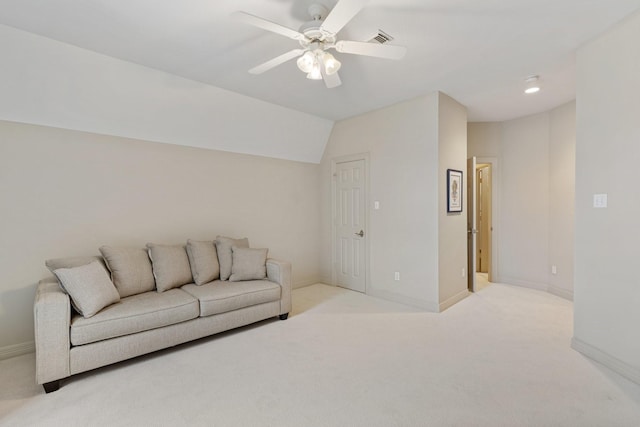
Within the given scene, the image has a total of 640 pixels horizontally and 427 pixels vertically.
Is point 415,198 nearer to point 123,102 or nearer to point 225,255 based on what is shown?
point 225,255

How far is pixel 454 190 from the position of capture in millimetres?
3926

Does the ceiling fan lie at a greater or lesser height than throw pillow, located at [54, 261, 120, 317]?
greater

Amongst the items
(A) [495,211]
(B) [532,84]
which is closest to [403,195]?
(B) [532,84]

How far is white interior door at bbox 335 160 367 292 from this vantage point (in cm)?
456

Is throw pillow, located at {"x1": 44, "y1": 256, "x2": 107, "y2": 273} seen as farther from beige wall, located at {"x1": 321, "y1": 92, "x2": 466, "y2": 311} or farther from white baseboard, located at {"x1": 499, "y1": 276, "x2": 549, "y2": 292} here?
white baseboard, located at {"x1": 499, "y1": 276, "x2": 549, "y2": 292}

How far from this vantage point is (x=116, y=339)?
7.86 ft

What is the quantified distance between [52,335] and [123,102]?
2227 mm

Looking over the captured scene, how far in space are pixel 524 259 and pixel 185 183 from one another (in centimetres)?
517

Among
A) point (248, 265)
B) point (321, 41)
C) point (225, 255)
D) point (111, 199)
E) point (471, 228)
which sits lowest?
point (248, 265)

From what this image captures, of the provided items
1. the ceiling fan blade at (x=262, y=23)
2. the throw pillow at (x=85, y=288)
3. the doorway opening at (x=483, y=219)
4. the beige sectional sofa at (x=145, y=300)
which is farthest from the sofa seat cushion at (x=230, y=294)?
the doorway opening at (x=483, y=219)

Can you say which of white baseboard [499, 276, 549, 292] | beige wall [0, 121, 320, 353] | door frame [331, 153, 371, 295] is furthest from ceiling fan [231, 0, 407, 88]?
white baseboard [499, 276, 549, 292]

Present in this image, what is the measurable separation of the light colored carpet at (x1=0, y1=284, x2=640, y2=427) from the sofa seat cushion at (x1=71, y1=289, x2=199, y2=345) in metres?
0.32

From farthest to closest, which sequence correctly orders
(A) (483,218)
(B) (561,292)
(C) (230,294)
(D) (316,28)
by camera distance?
(A) (483,218) < (B) (561,292) < (C) (230,294) < (D) (316,28)

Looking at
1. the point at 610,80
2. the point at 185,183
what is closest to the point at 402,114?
the point at 610,80
